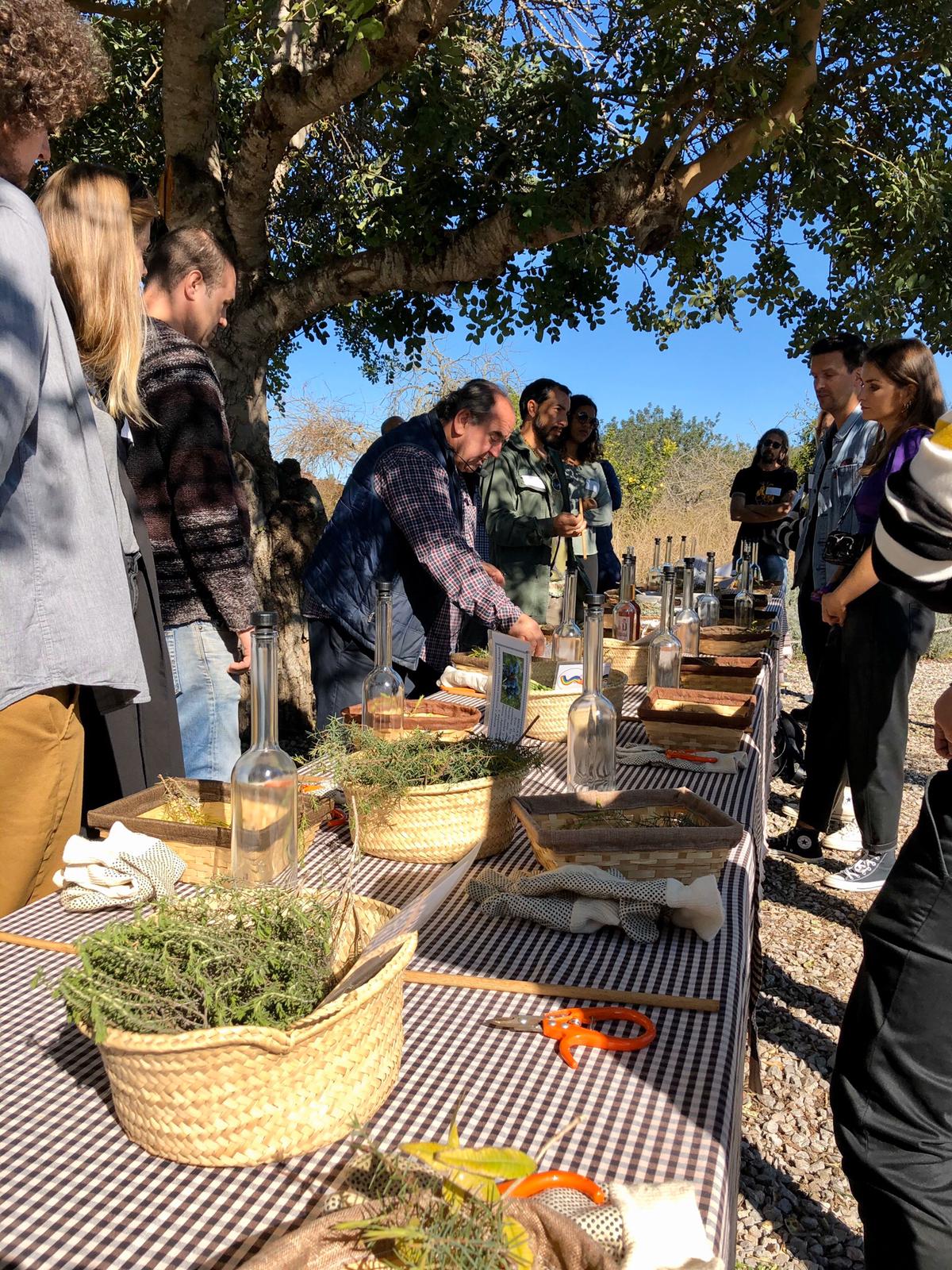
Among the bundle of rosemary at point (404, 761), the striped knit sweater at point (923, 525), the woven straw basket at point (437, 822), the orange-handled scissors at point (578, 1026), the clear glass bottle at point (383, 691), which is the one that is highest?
the striped knit sweater at point (923, 525)

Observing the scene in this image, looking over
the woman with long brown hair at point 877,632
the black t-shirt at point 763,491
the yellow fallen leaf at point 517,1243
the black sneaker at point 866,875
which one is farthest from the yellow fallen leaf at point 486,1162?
the black t-shirt at point 763,491

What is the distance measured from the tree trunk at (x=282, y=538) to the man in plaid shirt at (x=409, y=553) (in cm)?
307

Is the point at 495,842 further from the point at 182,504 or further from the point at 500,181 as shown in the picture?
the point at 500,181

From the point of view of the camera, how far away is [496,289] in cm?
645

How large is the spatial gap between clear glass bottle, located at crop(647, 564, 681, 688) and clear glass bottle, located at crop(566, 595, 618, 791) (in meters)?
0.81

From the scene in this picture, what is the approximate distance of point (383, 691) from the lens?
190 centimetres

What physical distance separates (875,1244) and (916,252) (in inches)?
248

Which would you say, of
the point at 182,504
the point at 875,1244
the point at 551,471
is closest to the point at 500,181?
the point at 551,471

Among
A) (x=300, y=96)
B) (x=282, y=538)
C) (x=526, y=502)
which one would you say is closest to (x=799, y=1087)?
(x=526, y=502)

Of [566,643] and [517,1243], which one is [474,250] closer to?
[566,643]

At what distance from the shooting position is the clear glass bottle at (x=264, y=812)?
127 centimetres

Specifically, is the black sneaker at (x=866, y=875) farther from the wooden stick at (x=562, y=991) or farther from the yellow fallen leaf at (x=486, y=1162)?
the yellow fallen leaf at (x=486, y=1162)

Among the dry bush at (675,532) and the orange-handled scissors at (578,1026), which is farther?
the dry bush at (675,532)

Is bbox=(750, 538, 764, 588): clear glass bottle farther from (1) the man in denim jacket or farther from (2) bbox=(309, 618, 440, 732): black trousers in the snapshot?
(2) bbox=(309, 618, 440, 732): black trousers
